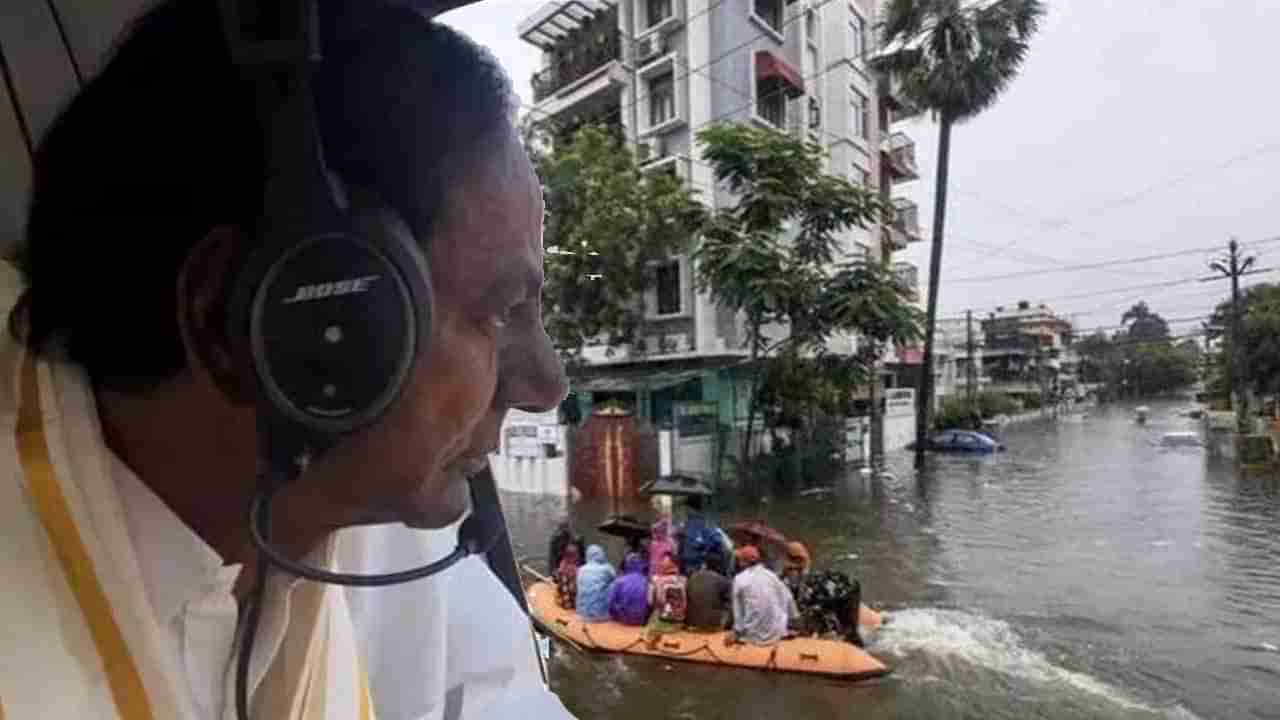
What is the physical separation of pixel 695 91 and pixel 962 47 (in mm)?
3761

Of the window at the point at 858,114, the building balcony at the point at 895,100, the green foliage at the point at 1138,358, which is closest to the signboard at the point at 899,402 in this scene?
the window at the point at 858,114

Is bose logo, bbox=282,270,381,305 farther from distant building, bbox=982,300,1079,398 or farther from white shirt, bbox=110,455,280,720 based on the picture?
distant building, bbox=982,300,1079,398

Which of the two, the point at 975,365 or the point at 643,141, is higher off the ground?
the point at 643,141

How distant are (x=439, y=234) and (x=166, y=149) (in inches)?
4.6

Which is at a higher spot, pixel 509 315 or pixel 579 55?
pixel 579 55

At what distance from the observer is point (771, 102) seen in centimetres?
1336

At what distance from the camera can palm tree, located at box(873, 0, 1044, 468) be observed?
1309 centimetres

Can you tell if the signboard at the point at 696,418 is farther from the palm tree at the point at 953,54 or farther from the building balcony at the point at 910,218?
the building balcony at the point at 910,218

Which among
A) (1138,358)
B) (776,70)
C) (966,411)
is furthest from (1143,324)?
(776,70)

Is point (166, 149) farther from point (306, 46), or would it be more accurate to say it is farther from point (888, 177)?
point (888, 177)

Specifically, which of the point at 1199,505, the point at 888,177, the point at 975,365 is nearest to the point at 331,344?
the point at 1199,505

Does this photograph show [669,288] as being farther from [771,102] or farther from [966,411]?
[966,411]

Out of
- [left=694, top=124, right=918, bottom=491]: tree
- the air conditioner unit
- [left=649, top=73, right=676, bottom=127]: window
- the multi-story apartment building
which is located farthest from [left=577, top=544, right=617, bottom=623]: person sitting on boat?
the air conditioner unit

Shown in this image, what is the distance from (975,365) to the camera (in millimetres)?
33969
